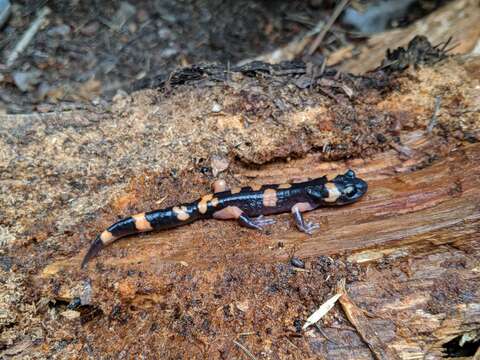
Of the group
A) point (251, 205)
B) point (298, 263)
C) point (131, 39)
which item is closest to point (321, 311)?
point (298, 263)

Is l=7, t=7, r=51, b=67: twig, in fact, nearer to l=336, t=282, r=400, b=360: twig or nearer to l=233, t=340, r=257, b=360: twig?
l=233, t=340, r=257, b=360: twig

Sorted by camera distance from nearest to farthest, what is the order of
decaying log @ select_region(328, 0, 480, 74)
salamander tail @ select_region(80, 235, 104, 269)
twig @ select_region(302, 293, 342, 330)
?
twig @ select_region(302, 293, 342, 330)
salamander tail @ select_region(80, 235, 104, 269)
decaying log @ select_region(328, 0, 480, 74)

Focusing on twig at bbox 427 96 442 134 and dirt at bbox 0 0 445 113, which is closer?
twig at bbox 427 96 442 134

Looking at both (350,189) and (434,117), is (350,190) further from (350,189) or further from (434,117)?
(434,117)

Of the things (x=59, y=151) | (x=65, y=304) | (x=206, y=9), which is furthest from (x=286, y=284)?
(x=206, y=9)

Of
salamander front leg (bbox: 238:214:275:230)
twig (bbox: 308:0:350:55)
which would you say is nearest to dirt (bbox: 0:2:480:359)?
salamander front leg (bbox: 238:214:275:230)

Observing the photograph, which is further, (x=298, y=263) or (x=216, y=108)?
(x=216, y=108)

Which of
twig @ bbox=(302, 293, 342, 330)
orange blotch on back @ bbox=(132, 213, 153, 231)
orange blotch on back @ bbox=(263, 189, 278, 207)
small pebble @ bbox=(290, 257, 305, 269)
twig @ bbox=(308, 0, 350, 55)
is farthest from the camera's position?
twig @ bbox=(308, 0, 350, 55)

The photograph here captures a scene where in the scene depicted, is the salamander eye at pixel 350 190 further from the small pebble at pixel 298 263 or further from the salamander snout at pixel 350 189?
the small pebble at pixel 298 263
